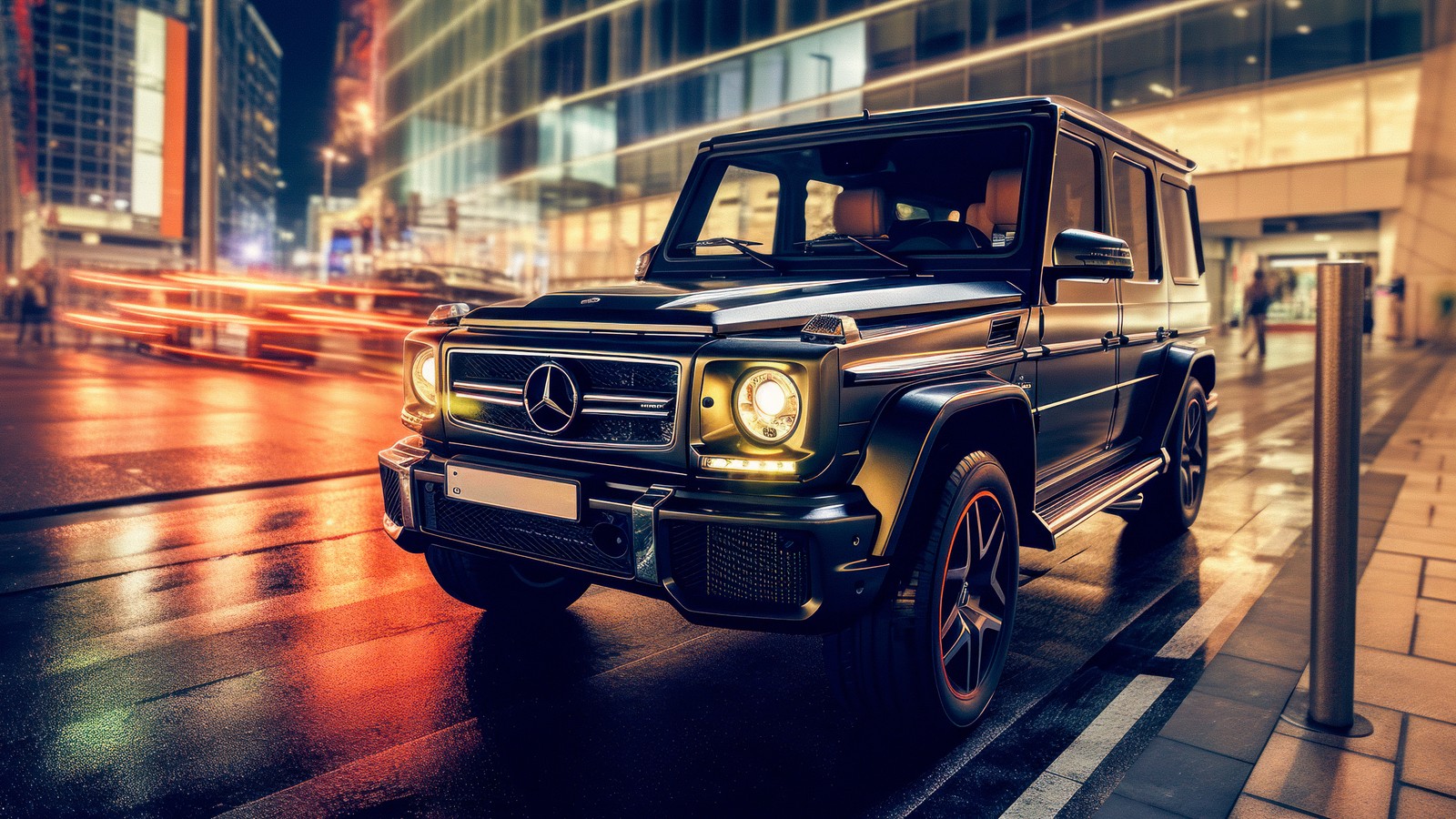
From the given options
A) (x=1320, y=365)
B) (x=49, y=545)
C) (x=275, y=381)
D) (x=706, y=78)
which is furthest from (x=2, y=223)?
(x=1320, y=365)

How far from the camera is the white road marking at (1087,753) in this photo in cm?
276

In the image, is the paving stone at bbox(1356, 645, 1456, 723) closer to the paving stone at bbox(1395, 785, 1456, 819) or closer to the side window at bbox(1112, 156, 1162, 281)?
the paving stone at bbox(1395, 785, 1456, 819)

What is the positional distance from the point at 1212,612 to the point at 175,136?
135m

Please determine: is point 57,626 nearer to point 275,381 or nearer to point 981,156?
point 981,156

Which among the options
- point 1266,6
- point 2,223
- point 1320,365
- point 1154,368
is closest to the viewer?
point 1320,365

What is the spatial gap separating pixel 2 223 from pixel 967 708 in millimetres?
43365

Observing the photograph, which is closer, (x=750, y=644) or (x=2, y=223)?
(x=750, y=644)

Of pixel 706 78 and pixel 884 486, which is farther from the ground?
pixel 706 78

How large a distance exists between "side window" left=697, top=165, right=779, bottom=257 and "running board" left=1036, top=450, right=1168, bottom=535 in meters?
1.59

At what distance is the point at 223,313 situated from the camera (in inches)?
717

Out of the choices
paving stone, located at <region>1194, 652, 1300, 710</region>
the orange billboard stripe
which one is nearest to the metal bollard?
paving stone, located at <region>1194, 652, 1300, 710</region>

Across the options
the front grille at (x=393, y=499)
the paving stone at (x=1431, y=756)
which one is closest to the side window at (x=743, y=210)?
the front grille at (x=393, y=499)

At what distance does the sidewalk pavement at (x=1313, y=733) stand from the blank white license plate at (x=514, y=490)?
1.65 metres

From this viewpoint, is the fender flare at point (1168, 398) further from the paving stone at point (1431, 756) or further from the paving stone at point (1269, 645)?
the paving stone at point (1431, 756)
